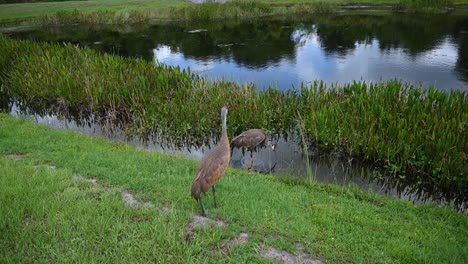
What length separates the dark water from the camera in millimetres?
16719

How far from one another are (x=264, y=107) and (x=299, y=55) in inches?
426

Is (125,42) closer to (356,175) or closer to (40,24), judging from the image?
(40,24)

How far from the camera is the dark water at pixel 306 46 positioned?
16719 mm

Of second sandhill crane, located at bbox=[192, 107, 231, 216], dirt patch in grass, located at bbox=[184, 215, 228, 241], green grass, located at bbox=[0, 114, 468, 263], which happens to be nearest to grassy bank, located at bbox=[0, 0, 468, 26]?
green grass, located at bbox=[0, 114, 468, 263]

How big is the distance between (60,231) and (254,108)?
658cm

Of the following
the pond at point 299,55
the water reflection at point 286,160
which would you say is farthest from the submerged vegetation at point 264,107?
the pond at point 299,55

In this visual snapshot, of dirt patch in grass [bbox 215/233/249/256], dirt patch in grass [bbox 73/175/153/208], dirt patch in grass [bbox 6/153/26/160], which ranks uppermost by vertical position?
dirt patch in grass [bbox 6/153/26/160]

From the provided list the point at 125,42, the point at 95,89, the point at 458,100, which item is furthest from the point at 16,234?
the point at 125,42

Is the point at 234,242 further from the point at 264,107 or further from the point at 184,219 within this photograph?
the point at 264,107

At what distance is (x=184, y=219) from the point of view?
17.4ft

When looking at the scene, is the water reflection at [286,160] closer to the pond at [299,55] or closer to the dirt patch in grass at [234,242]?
the pond at [299,55]

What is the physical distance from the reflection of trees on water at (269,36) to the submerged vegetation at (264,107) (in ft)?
23.5

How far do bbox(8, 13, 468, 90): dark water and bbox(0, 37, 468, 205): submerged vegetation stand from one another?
2399 millimetres

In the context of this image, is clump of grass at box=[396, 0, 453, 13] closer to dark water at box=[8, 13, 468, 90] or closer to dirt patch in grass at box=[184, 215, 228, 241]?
dark water at box=[8, 13, 468, 90]
